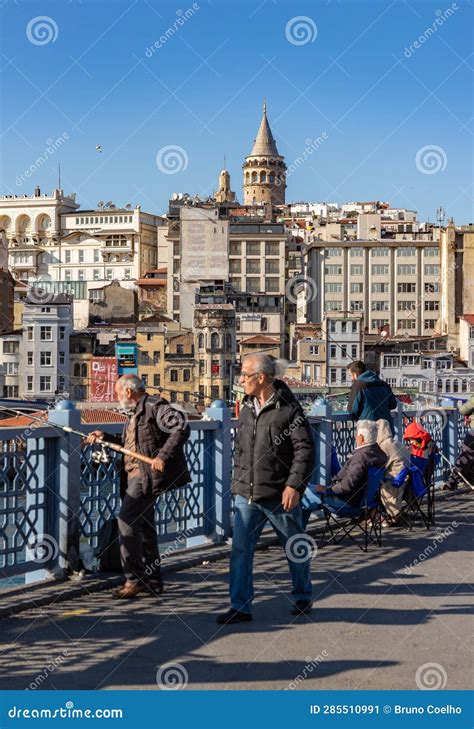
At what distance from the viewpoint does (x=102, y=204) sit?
15125 cm

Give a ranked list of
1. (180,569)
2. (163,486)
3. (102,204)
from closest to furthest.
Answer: (163,486)
(180,569)
(102,204)

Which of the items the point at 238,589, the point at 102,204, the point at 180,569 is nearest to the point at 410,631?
the point at 238,589

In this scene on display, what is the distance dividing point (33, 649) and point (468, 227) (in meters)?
110

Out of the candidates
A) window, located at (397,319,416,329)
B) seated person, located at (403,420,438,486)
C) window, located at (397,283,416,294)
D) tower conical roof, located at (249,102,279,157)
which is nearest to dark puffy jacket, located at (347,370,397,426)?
seated person, located at (403,420,438,486)

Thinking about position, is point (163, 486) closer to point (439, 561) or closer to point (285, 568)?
point (285, 568)

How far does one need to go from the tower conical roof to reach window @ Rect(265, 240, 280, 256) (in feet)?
223

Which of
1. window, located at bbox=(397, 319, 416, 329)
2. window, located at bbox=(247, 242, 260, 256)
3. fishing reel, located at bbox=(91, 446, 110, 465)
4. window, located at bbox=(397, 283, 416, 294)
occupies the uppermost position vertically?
window, located at bbox=(247, 242, 260, 256)

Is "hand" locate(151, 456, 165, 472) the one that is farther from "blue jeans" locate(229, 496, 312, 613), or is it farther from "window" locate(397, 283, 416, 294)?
"window" locate(397, 283, 416, 294)

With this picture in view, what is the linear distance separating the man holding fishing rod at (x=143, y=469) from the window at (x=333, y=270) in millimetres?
109920

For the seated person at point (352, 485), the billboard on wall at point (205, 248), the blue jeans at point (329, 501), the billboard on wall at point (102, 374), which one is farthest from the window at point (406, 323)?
the blue jeans at point (329, 501)

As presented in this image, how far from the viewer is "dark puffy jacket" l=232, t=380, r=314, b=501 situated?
6.89 metres

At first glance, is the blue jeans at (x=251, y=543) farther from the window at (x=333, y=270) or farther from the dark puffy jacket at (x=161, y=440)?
the window at (x=333, y=270)

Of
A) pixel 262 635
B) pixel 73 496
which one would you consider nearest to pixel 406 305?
pixel 73 496

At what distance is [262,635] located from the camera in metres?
6.53
